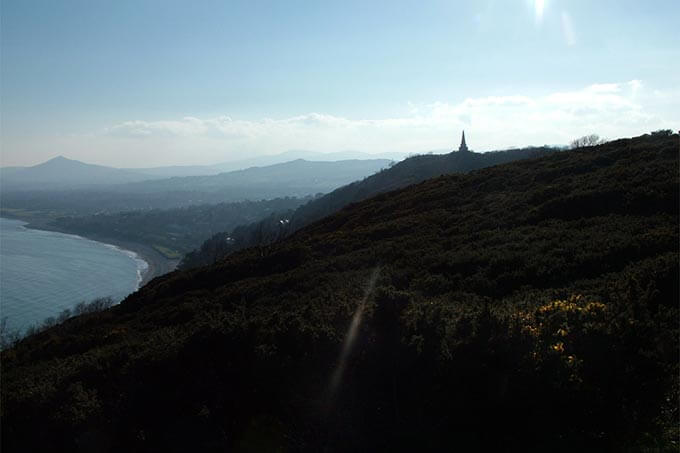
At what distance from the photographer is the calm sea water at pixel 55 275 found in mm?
57312

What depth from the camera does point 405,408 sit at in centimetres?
611

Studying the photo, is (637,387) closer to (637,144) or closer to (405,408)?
(405,408)

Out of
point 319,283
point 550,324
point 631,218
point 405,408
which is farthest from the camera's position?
point 319,283

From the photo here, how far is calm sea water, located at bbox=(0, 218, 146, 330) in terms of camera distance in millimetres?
57312

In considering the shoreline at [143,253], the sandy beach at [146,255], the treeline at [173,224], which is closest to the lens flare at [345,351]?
the shoreline at [143,253]

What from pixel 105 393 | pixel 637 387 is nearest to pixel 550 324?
pixel 637 387

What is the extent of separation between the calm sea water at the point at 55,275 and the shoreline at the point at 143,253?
1.40 m

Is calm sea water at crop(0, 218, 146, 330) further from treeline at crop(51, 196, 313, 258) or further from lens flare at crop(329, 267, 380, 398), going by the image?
lens flare at crop(329, 267, 380, 398)

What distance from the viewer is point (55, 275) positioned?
243ft

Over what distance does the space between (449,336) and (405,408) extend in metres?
1.12

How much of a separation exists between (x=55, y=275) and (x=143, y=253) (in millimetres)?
33286

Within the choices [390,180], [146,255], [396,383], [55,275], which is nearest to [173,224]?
[146,255]

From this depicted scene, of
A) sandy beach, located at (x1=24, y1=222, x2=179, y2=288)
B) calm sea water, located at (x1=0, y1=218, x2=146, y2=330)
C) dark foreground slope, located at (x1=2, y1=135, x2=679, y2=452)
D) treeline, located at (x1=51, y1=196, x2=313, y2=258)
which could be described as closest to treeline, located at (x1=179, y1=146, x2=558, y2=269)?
sandy beach, located at (x1=24, y1=222, x2=179, y2=288)

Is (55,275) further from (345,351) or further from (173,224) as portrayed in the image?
(345,351)
